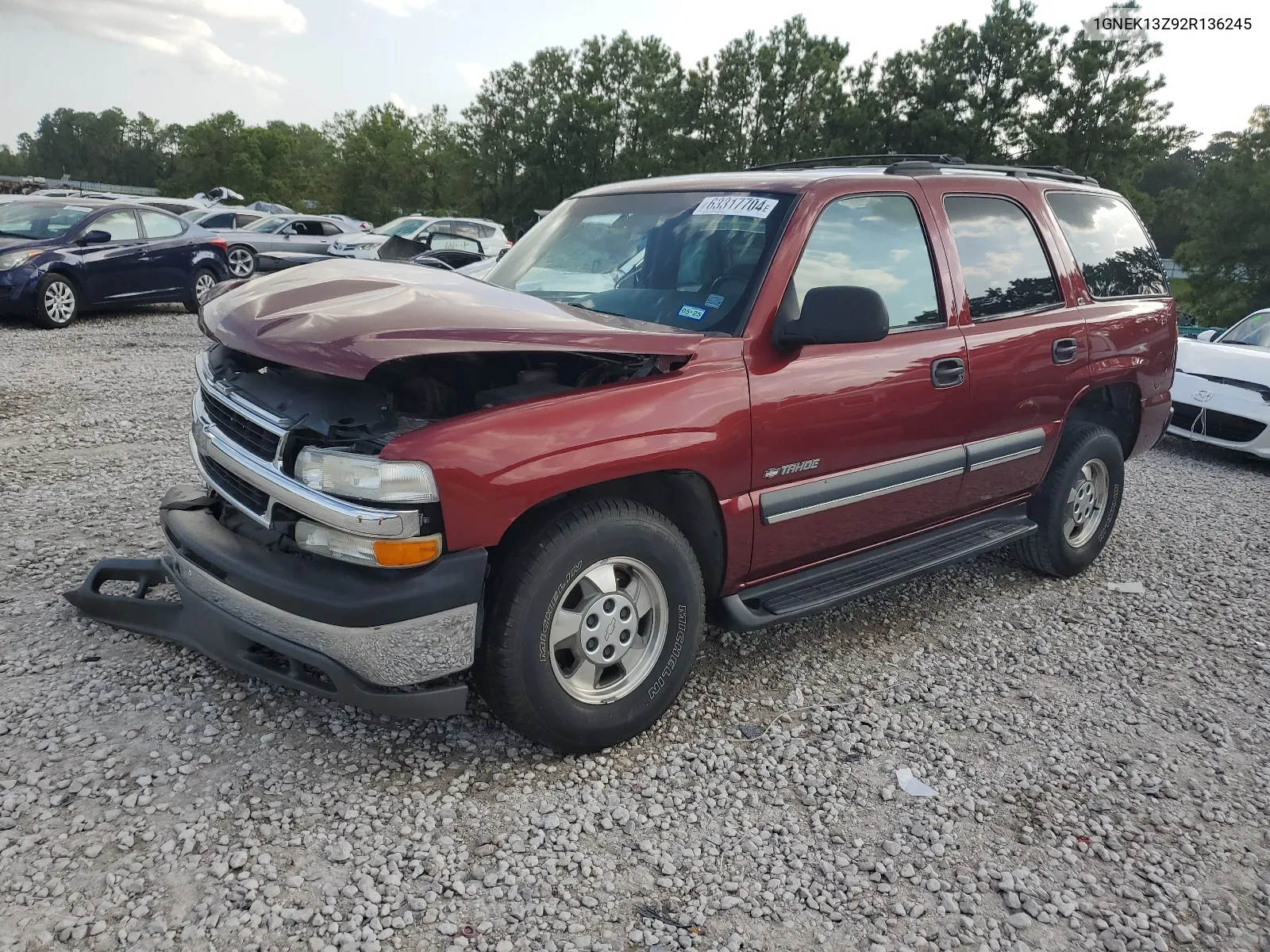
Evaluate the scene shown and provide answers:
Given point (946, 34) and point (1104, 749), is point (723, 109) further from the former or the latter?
point (1104, 749)

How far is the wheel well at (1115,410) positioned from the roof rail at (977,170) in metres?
1.09

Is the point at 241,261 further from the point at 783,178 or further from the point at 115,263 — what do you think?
the point at 783,178

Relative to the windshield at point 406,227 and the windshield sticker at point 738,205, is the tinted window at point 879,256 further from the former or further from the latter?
the windshield at point 406,227

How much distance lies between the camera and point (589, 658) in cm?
298

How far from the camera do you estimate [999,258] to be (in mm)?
4164

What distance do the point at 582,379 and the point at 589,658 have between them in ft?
2.93

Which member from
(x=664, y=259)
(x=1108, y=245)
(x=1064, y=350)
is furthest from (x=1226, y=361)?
(x=664, y=259)

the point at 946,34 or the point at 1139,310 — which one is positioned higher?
the point at 946,34

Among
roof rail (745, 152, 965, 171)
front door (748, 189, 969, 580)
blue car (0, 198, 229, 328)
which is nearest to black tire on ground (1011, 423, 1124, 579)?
front door (748, 189, 969, 580)

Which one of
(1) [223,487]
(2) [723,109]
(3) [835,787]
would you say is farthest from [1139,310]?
(2) [723,109]

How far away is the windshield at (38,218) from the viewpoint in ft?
36.9

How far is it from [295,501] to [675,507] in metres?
1.21

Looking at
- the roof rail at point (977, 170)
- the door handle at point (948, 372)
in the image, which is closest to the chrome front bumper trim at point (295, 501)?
the door handle at point (948, 372)

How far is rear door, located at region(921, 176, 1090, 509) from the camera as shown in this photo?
3.97 metres
